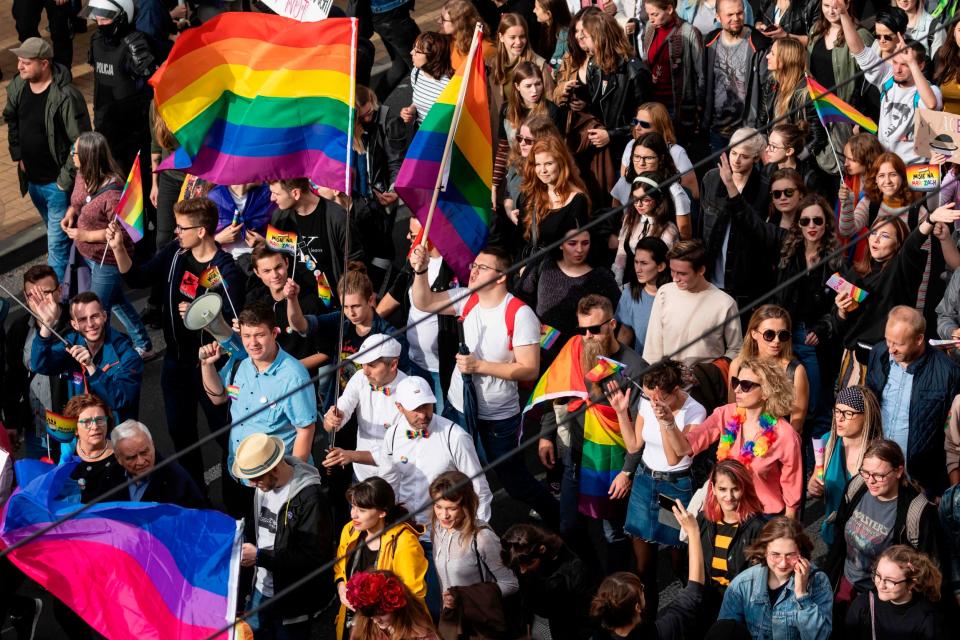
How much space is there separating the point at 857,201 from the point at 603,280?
66.5 inches

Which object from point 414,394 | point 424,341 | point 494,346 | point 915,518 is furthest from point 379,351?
point 915,518

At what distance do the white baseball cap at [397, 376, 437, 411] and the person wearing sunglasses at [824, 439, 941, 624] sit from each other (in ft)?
6.82

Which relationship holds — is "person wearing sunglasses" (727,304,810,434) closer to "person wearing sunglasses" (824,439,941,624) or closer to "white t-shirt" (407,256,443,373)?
"person wearing sunglasses" (824,439,941,624)

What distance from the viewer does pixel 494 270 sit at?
29.2ft

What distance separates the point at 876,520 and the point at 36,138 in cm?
706

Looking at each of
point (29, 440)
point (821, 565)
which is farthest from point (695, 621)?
point (29, 440)

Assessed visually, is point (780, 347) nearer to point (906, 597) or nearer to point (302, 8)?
point (906, 597)

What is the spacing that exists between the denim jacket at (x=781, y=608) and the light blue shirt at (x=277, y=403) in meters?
2.47

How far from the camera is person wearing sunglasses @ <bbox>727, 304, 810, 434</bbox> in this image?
8180mm

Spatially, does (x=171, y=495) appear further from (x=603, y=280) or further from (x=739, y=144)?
(x=739, y=144)

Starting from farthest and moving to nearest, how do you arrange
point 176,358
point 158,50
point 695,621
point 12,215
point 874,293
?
1. point 12,215
2. point 158,50
3. point 176,358
4. point 874,293
5. point 695,621

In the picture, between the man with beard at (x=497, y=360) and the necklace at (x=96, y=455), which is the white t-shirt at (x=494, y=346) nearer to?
the man with beard at (x=497, y=360)

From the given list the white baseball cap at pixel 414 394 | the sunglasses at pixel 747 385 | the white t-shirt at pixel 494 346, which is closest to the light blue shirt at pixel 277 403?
the white baseball cap at pixel 414 394

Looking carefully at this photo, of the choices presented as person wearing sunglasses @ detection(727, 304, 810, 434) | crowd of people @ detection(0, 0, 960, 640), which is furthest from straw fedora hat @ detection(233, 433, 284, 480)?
person wearing sunglasses @ detection(727, 304, 810, 434)
